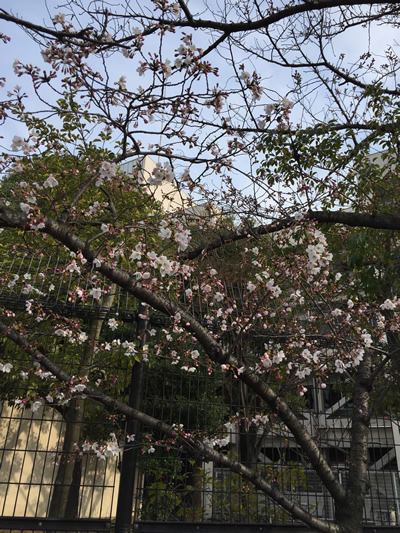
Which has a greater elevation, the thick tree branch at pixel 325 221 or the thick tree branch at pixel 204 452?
the thick tree branch at pixel 325 221

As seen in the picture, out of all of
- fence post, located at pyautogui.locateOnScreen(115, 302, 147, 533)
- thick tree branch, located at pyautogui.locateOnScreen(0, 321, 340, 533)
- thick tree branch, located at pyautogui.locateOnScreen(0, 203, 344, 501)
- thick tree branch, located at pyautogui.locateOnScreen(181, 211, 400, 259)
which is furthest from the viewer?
thick tree branch, located at pyautogui.locateOnScreen(181, 211, 400, 259)

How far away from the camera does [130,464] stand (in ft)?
12.4

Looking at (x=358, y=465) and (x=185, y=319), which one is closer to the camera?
(x=185, y=319)

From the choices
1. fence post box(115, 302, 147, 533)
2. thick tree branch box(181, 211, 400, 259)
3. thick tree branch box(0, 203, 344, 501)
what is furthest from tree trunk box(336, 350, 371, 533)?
fence post box(115, 302, 147, 533)

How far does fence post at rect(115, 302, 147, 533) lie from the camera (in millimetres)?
3631

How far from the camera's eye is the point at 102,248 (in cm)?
316

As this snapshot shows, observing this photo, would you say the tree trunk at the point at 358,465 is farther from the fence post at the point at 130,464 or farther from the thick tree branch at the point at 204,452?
the fence post at the point at 130,464

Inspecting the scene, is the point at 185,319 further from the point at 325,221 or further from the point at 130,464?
the point at 325,221

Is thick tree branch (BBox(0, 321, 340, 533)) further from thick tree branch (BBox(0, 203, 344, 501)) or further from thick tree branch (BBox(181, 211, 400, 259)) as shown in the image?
thick tree branch (BBox(181, 211, 400, 259))

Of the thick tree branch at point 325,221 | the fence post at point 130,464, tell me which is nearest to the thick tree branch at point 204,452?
the fence post at point 130,464

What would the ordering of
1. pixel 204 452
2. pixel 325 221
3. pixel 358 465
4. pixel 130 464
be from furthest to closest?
1. pixel 325 221
2. pixel 358 465
3. pixel 130 464
4. pixel 204 452

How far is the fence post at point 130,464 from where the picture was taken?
3.63 m

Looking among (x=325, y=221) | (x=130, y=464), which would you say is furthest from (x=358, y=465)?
(x=325, y=221)

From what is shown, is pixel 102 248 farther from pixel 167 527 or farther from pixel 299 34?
pixel 299 34
